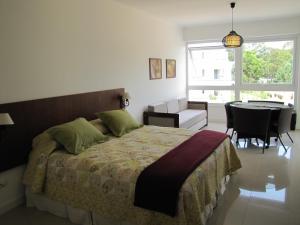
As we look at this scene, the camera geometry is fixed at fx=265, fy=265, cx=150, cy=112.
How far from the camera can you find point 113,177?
7.79ft

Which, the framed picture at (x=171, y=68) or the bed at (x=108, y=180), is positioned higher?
the framed picture at (x=171, y=68)

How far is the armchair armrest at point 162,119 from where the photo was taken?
4825 mm

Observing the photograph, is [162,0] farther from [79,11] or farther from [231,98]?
[231,98]

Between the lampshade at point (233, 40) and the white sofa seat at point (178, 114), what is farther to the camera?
the white sofa seat at point (178, 114)

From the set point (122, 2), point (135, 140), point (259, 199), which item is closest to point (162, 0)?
point (122, 2)

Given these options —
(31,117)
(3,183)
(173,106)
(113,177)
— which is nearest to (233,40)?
(173,106)

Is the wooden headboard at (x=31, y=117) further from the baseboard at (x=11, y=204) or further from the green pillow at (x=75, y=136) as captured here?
the baseboard at (x=11, y=204)

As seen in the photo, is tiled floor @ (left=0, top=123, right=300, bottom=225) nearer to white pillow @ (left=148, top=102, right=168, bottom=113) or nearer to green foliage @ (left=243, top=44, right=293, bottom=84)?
white pillow @ (left=148, top=102, right=168, bottom=113)

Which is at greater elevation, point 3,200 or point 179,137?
point 179,137

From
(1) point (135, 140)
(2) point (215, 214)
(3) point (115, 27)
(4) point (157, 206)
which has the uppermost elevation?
(3) point (115, 27)

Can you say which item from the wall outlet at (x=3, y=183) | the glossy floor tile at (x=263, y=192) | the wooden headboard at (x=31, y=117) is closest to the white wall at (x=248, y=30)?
the glossy floor tile at (x=263, y=192)

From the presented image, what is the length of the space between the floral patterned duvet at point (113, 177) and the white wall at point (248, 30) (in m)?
4.04

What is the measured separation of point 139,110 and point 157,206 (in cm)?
315

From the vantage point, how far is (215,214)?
2.74m
